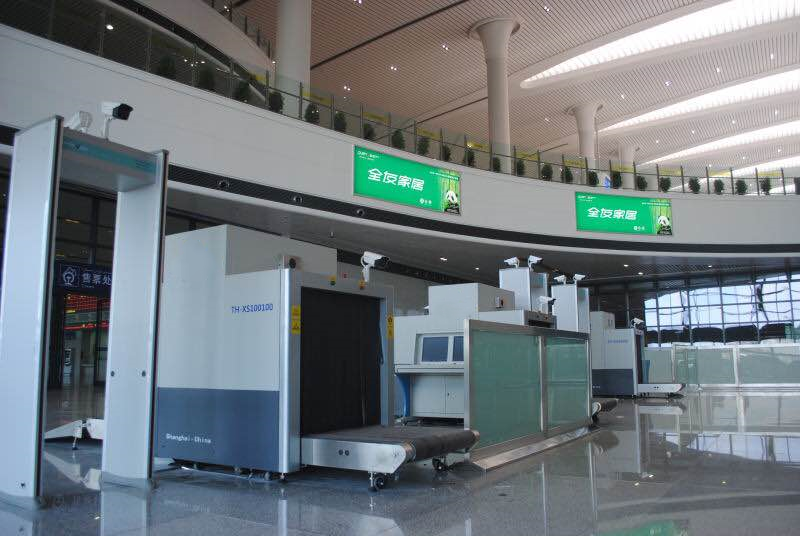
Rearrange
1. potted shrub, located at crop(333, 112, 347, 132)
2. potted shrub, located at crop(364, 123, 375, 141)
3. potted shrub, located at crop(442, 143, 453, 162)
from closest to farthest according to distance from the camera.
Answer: potted shrub, located at crop(333, 112, 347, 132) < potted shrub, located at crop(364, 123, 375, 141) < potted shrub, located at crop(442, 143, 453, 162)

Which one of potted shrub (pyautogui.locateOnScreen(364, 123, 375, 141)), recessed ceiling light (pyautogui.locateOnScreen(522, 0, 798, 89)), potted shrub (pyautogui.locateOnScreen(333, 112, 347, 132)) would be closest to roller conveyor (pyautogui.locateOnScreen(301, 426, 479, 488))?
potted shrub (pyautogui.locateOnScreen(333, 112, 347, 132))

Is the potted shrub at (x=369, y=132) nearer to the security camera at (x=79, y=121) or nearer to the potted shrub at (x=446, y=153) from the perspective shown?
the potted shrub at (x=446, y=153)

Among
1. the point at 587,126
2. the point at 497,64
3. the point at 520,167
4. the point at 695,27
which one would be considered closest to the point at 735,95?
the point at 587,126

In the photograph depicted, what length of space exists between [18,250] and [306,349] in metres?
2.38

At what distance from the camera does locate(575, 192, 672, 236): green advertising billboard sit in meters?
20.8

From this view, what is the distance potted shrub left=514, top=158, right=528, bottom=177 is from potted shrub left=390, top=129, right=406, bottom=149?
448cm

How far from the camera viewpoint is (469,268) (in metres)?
24.7

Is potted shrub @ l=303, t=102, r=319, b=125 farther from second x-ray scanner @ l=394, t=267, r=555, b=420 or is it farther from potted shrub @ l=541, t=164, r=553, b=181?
potted shrub @ l=541, t=164, r=553, b=181

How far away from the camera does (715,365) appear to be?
70.8 feet

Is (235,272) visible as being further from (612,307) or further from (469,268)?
(612,307)

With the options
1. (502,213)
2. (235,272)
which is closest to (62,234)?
(235,272)

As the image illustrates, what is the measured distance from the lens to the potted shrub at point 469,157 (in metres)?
18.7

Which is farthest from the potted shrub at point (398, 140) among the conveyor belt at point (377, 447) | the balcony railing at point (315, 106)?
the conveyor belt at point (377, 447)

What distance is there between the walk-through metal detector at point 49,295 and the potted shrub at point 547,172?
16753 millimetres
